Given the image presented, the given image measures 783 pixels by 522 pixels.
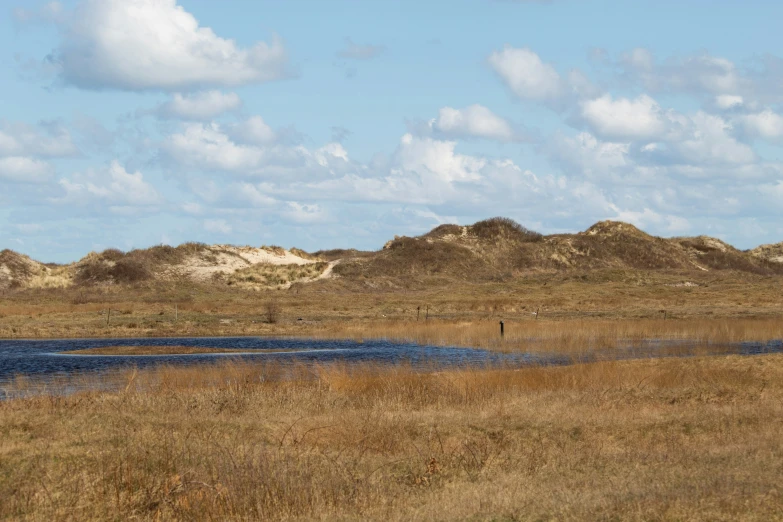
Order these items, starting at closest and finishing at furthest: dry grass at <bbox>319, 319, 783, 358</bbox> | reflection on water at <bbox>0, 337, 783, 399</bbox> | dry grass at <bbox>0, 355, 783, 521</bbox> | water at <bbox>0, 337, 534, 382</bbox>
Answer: dry grass at <bbox>0, 355, 783, 521</bbox>, reflection on water at <bbox>0, 337, 783, 399</bbox>, water at <bbox>0, 337, 534, 382</bbox>, dry grass at <bbox>319, 319, 783, 358</bbox>

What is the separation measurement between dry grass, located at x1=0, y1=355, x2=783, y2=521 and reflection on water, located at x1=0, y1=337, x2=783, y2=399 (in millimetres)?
8032

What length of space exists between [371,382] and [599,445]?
8.82 meters

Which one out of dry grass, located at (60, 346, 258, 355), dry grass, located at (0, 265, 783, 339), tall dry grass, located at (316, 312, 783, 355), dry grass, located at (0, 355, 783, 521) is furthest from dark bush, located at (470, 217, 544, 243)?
dry grass, located at (0, 355, 783, 521)

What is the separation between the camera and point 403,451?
14844 mm

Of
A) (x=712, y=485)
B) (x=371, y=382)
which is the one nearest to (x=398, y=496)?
(x=712, y=485)

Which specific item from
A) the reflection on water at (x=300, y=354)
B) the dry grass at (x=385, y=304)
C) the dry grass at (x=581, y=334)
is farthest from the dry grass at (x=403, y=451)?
the dry grass at (x=385, y=304)

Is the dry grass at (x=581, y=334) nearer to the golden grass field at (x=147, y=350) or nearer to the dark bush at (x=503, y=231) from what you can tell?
the golden grass field at (x=147, y=350)

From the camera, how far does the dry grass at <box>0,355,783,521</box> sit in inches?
438

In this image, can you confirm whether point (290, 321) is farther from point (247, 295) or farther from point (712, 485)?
point (712, 485)

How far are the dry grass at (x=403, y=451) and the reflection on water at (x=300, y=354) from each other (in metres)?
8.03

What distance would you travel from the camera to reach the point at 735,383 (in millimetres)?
22672

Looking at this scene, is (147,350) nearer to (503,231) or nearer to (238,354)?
(238,354)

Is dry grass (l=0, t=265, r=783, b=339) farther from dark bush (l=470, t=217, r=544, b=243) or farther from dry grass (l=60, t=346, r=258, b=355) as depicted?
dark bush (l=470, t=217, r=544, b=243)

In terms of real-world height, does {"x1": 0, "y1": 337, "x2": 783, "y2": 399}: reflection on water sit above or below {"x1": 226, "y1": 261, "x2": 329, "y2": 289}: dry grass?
below
